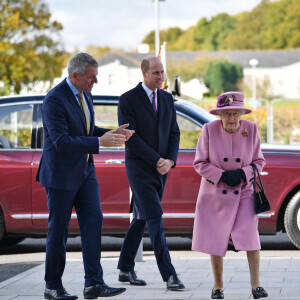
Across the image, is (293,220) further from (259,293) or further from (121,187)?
(259,293)

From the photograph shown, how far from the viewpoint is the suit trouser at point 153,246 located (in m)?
6.80

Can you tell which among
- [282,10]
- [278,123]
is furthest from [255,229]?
[282,10]

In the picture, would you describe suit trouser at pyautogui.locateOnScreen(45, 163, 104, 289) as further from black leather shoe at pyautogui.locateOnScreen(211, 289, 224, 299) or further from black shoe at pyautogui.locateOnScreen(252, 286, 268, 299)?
black shoe at pyautogui.locateOnScreen(252, 286, 268, 299)

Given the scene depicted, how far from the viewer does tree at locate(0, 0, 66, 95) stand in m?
34.3

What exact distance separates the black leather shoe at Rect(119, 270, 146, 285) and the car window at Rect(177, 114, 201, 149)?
7.90 feet

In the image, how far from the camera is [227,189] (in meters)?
6.30

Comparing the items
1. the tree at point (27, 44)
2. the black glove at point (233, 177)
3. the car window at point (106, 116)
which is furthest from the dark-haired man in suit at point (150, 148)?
the tree at point (27, 44)

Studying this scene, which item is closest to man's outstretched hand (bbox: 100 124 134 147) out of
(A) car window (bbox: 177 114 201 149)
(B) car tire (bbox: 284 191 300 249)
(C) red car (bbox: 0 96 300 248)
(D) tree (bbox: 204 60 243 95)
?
(C) red car (bbox: 0 96 300 248)

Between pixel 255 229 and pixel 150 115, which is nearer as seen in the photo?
pixel 255 229

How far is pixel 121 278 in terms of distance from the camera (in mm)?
7203

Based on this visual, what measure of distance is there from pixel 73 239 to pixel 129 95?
424cm

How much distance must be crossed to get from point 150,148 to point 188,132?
2.48 metres

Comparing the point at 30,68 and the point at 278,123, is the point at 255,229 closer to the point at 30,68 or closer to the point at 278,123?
the point at 278,123

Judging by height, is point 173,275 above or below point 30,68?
below
